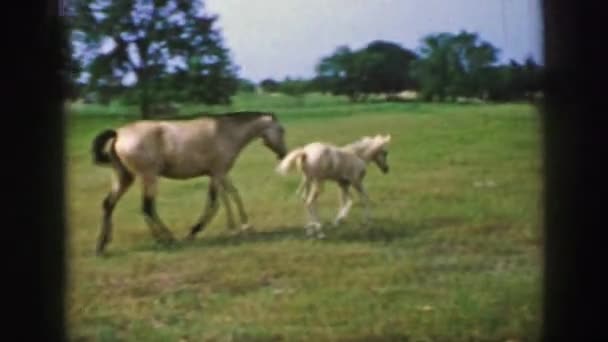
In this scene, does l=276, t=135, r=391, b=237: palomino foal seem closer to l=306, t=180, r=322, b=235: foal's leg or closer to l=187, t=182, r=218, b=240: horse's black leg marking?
l=306, t=180, r=322, b=235: foal's leg

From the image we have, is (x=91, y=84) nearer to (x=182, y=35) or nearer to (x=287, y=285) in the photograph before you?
(x=182, y=35)

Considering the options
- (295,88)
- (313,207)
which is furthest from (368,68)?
(313,207)

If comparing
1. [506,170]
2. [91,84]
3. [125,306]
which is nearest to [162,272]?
[125,306]

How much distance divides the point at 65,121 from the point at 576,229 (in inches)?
30.7

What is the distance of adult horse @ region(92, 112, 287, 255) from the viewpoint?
1.65 meters

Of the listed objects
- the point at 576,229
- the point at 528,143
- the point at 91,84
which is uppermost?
the point at 91,84

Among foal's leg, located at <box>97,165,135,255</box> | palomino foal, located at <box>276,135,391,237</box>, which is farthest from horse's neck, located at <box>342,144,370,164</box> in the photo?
foal's leg, located at <box>97,165,135,255</box>

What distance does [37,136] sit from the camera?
1.57m

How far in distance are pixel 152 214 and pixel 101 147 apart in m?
0.13

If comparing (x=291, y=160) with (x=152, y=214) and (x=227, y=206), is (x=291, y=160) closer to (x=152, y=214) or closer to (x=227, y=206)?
(x=227, y=206)

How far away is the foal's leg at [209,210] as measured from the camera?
1.67 m

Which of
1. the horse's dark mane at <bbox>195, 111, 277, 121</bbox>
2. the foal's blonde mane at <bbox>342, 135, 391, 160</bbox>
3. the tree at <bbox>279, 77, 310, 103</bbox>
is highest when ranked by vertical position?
the tree at <bbox>279, 77, 310, 103</bbox>

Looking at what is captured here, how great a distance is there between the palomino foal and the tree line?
84 mm

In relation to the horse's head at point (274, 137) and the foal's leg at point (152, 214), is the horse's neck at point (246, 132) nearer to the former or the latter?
the horse's head at point (274, 137)
